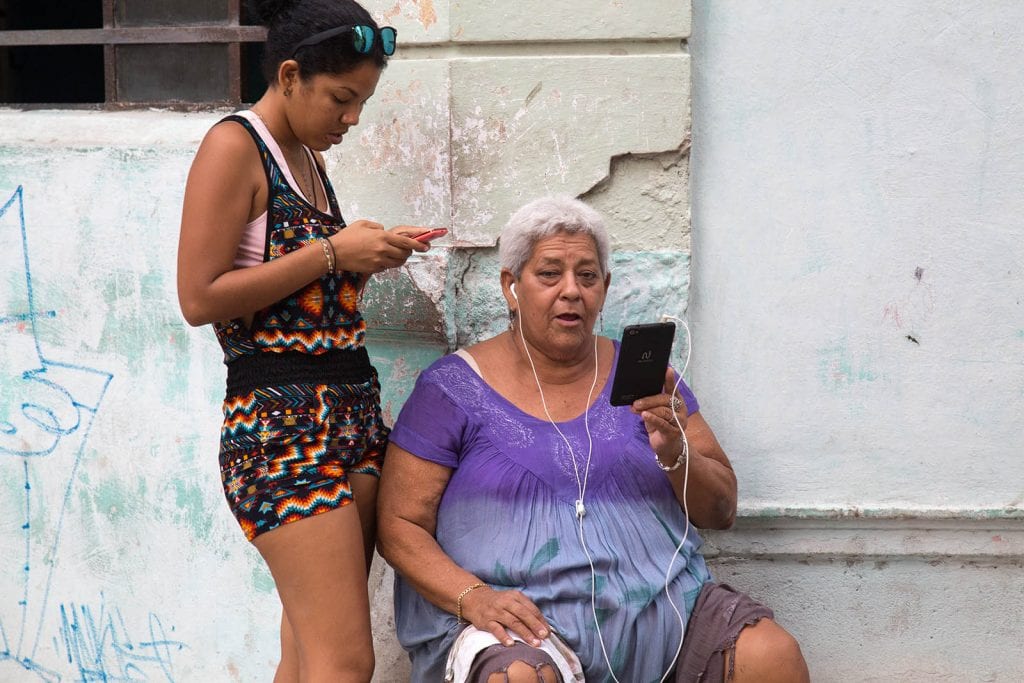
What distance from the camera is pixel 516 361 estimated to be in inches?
118

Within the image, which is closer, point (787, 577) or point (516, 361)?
point (516, 361)

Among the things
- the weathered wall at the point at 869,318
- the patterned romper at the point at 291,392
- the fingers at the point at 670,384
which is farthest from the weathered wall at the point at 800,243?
the patterned romper at the point at 291,392

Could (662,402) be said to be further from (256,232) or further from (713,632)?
(256,232)

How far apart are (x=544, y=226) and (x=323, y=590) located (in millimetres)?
1027

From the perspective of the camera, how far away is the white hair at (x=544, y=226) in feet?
9.45

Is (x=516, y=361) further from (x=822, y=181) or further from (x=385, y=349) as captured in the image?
(x=822, y=181)

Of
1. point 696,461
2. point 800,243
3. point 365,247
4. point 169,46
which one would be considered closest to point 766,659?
point 696,461

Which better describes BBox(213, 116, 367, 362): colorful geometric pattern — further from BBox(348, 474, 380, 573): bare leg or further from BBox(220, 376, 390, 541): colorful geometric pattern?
BBox(348, 474, 380, 573): bare leg

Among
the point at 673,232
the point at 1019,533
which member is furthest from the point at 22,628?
the point at 1019,533

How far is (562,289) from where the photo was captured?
9.43 feet

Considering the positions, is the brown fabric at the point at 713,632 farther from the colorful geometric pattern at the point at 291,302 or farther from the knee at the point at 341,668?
the colorful geometric pattern at the point at 291,302

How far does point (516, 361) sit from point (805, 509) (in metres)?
0.94

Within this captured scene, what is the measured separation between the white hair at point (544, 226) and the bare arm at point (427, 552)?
0.55 metres

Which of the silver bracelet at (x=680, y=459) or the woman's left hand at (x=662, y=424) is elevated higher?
the woman's left hand at (x=662, y=424)
